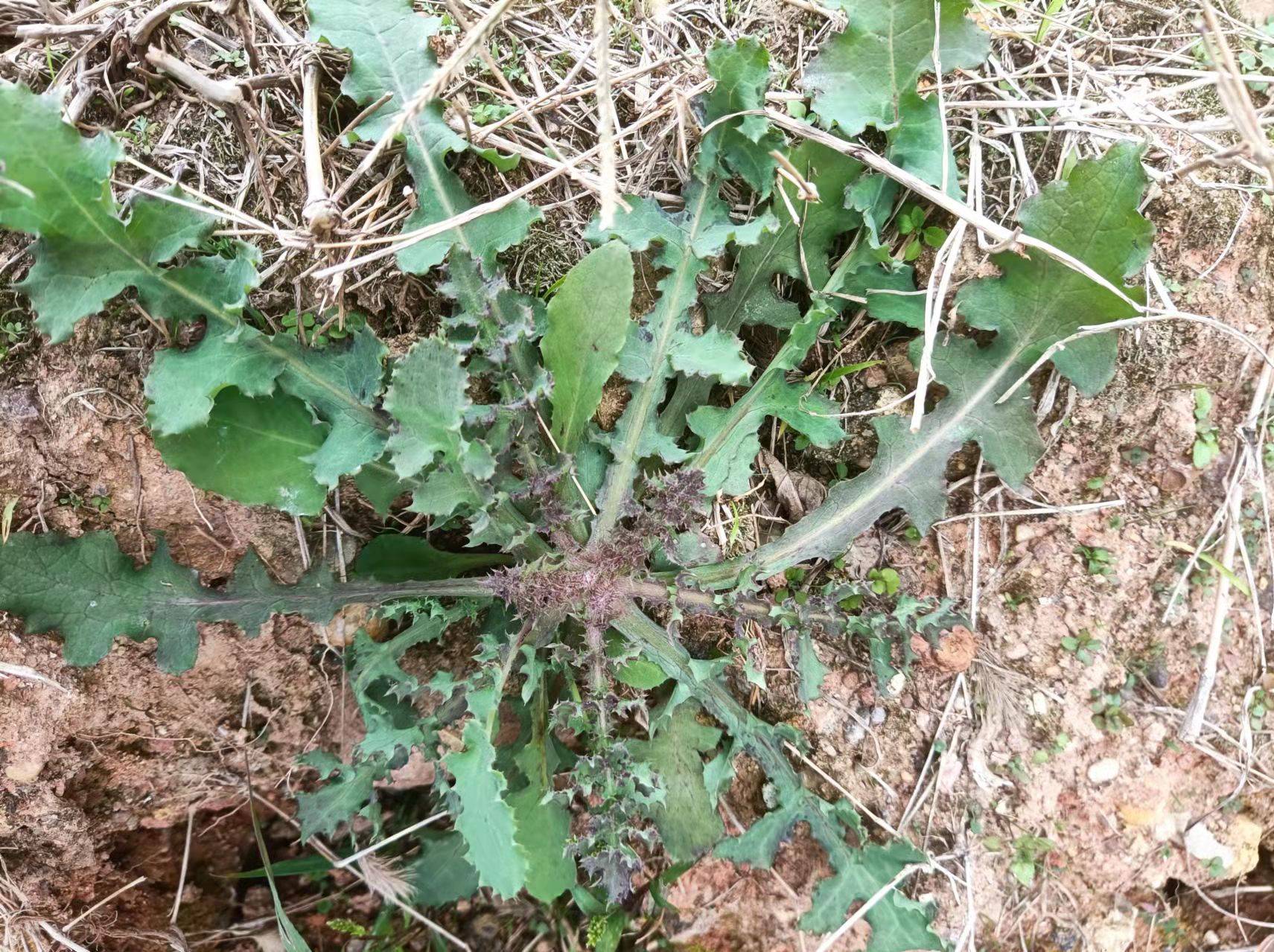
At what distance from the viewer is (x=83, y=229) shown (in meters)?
1.84

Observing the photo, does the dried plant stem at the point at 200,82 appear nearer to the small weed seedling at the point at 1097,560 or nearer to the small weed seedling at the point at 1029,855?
the small weed seedling at the point at 1097,560

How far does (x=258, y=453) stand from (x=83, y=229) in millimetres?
603

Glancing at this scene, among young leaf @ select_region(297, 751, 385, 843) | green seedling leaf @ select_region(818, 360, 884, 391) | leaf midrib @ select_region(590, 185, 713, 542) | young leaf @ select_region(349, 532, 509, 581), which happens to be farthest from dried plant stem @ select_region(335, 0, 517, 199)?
young leaf @ select_region(297, 751, 385, 843)

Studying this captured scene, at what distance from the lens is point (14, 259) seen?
79.3 inches

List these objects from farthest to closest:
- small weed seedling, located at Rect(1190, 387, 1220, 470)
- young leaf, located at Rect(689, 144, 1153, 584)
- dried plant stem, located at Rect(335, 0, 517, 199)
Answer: small weed seedling, located at Rect(1190, 387, 1220, 470)
young leaf, located at Rect(689, 144, 1153, 584)
dried plant stem, located at Rect(335, 0, 517, 199)

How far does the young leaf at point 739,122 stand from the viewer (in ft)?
6.58

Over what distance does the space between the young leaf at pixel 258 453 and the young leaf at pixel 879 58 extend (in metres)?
1.54

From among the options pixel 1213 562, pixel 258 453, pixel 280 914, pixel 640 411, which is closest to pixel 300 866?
A: pixel 280 914

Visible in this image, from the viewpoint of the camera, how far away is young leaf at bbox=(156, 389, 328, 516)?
2.00 metres

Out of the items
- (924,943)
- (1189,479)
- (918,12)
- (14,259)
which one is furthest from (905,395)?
(14,259)

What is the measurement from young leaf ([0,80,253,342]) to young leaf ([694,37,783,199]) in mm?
1211

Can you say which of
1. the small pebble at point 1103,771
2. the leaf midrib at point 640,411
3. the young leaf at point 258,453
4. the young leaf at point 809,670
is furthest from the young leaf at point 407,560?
the small pebble at point 1103,771

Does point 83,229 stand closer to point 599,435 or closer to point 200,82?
point 200,82

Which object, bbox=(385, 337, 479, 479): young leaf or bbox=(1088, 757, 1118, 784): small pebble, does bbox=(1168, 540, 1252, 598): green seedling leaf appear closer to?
bbox=(1088, 757, 1118, 784): small pebble
